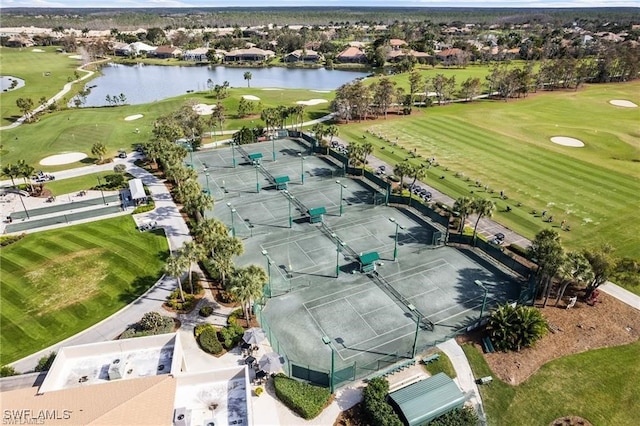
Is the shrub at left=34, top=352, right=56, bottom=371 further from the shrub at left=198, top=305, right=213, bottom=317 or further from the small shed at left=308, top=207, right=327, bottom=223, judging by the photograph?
the small shed at left=308, top=207, right=327, bottom=223

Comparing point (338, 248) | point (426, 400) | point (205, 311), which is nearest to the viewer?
point (426, 400)

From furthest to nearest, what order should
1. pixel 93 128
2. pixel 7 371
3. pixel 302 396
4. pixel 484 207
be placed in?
pixel 93 128 → pixel 484 207 → pixel 7 371 → pixel 302 396

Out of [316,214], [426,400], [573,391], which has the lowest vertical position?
[573,391]

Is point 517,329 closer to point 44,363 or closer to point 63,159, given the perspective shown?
Answer: point 44,363

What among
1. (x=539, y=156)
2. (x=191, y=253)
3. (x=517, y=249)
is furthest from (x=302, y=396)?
(x=539, y=156)

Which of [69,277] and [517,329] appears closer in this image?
[517,329]

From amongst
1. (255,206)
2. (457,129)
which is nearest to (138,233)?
(255,206)

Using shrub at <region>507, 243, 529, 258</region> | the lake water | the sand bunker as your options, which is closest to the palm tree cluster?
shrub at <region>507, 243, 529, 258</region>
